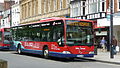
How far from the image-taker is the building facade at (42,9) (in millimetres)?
40906

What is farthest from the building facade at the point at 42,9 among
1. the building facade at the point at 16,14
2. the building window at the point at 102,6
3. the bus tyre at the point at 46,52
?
the bus tyre at the point at 46,52

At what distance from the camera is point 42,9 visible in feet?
159

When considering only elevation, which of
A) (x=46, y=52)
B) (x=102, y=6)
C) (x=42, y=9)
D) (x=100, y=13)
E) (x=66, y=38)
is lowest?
(x=46, y=52)

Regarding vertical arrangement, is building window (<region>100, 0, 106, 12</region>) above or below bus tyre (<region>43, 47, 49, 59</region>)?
above

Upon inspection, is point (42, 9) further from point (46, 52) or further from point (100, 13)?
point (46, 52)

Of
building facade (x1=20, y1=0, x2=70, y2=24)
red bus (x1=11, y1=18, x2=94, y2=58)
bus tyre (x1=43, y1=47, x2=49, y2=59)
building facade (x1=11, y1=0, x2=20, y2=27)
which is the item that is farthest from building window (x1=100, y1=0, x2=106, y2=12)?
building facade (x1=11, y1=0, x2=20, y2=27)

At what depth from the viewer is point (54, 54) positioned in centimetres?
2003

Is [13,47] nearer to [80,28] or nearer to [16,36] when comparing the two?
[16,36]

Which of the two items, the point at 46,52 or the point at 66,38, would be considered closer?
the point at 66,38

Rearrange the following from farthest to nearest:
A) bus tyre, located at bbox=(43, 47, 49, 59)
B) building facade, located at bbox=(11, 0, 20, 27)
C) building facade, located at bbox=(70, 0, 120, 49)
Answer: building facade, located at bbox=(11, 0, 20, 27), building facade, located at bbox=(70, 0, 120, 49), bus tyre, located at bbox=(43, 47, 49, 59)

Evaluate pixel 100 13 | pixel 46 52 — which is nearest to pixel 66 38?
pixel 46 52

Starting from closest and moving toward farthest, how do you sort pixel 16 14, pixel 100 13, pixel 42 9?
pixel 100 13 < pixel 42 9 < pixel 16 14

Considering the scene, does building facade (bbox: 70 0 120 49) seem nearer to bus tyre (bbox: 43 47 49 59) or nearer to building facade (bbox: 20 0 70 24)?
building facade (bbox: 20 0 70 24)

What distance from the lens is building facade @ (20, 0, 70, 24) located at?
40906 millimetres
